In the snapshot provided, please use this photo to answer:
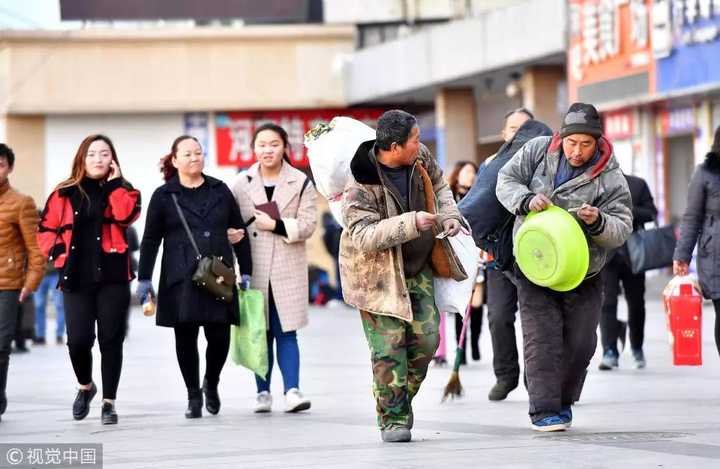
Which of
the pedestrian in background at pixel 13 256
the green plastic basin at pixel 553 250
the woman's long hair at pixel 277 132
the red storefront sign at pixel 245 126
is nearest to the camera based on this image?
the green plastic basin at pixel 553 250

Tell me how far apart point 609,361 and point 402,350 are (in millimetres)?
5001

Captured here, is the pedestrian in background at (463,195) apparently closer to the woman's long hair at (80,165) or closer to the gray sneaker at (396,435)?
the woman's long hair at (80,165)

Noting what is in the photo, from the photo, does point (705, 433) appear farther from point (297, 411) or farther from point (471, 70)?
point (471, 70)

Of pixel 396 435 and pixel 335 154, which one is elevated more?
pixel 335 154

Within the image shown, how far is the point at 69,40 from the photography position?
34.8 meters

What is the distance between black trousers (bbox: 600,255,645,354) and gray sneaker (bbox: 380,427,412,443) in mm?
5075

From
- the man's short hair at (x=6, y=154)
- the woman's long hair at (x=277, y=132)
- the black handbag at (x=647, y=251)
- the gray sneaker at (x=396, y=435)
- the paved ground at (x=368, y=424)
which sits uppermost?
the woman's long hair at (x=277, y=132)

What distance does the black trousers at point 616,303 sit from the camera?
13828 mm

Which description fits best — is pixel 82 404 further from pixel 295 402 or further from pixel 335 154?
pixel 335 154

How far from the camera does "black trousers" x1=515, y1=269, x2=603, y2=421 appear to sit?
9258mm

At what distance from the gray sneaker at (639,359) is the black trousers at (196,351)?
4.20 meters

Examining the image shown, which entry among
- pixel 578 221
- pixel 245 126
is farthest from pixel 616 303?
pixel 245 126

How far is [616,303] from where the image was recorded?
13859 millimetres

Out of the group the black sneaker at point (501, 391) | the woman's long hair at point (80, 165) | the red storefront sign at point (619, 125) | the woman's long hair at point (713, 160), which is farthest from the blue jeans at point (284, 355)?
the red storefront sign at point (619, 125)
